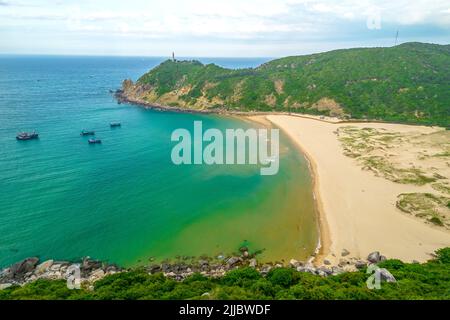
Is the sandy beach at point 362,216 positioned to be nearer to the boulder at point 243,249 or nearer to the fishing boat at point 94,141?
the boulder at point 243,249

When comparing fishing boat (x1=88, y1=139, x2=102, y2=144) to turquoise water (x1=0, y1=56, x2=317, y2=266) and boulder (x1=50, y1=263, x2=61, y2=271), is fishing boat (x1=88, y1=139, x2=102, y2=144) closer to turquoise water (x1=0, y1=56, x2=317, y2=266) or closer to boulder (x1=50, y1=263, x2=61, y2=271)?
turquoise water (x1=0, y1=56, x2=317, y2=266)

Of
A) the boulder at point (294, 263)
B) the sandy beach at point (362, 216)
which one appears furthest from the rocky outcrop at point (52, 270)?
the sandy beach at point (362, 216)

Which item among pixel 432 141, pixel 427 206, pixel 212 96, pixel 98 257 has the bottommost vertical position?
pixel 98 257

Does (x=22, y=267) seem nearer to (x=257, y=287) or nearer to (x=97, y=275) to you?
(x=97, y=275)

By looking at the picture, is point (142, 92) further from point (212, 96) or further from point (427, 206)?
point (427, 206)

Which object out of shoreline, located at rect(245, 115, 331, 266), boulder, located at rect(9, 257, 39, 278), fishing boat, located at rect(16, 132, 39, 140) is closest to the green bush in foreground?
boulder, located at rect(9, 257, 39, 278)

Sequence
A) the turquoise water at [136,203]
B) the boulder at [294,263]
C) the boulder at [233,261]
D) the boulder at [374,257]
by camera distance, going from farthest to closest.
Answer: the turquoise water at [136,203] < the boulder at [233,261] < the boulder at [294,263] < the boulder at [374,257]
